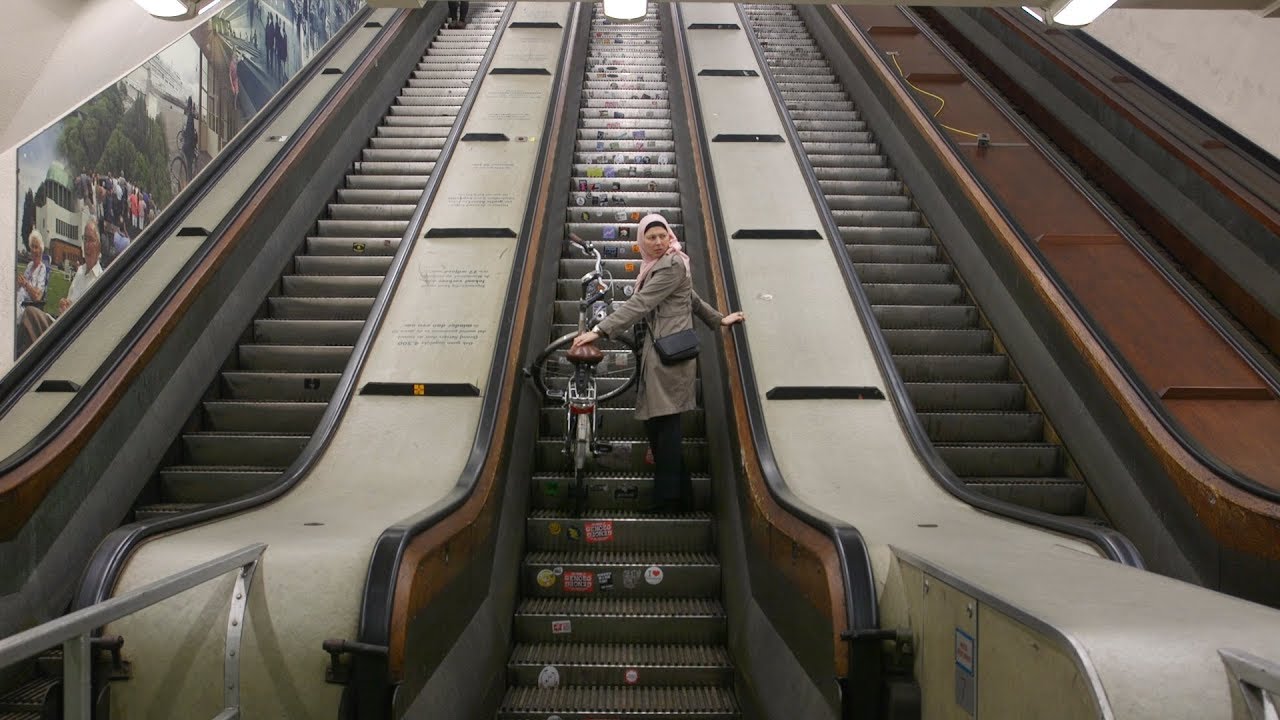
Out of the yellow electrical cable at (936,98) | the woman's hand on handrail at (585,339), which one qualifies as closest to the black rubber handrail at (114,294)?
the woman's hand on handrail at (585,339)

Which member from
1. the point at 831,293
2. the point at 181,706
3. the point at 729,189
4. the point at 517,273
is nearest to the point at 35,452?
the point at 181,706

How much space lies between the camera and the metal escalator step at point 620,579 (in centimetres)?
416

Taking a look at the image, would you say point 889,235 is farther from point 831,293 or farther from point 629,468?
point 629,468

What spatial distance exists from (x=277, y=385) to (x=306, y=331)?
1.89 feet

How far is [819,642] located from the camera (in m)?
2.81

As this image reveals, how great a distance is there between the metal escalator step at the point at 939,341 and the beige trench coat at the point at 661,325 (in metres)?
1.76

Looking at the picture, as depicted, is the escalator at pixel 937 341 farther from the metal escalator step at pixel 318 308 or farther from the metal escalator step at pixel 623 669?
the metal escalator step at pixel 318 308

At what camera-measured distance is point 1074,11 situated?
4.69 m

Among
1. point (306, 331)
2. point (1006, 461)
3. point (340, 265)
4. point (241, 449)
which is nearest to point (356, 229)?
point (340, 265)

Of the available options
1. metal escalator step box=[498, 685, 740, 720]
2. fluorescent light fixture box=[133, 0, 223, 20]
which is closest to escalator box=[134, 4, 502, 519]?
metal escalator step box=[498, 685, 740, 720]

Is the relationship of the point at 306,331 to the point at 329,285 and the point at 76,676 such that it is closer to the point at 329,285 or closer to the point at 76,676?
the point at 329,285

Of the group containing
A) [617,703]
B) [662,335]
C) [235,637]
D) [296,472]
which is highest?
[662,335]

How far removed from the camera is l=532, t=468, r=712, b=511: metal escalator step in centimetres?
471

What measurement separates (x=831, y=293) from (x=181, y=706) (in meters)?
4.11
